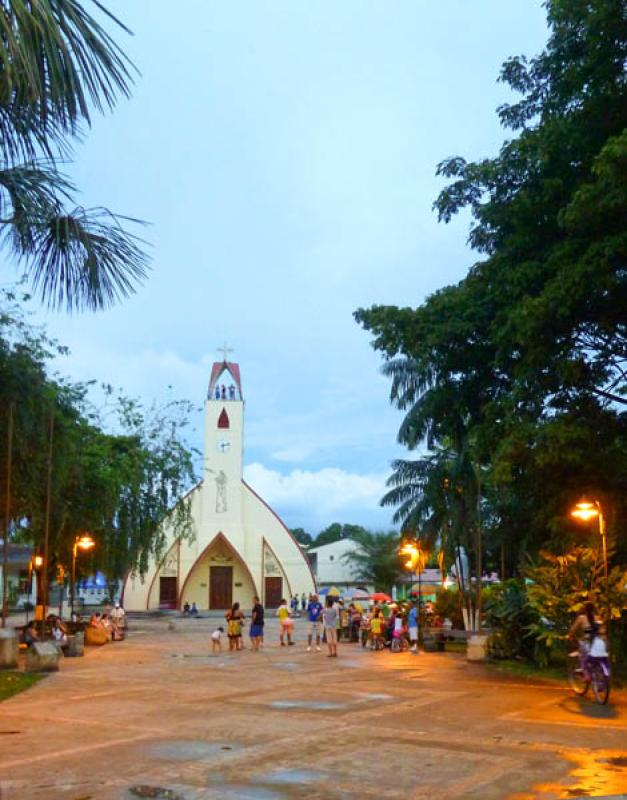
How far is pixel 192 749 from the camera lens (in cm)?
842

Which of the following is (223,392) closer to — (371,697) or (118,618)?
(118,618)

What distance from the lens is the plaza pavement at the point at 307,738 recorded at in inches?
272

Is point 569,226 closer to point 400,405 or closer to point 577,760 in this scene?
point 577,760

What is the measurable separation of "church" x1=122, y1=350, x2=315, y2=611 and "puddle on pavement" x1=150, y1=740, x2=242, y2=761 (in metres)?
49.2

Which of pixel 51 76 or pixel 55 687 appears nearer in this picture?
pixel 51 76

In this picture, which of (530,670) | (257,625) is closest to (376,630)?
(257,625)

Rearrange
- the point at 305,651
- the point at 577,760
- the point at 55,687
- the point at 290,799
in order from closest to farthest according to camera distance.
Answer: the point at 290,799 → the point at 577,760 → the point at 55,687 → the point at 305,651

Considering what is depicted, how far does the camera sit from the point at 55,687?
46.7ft

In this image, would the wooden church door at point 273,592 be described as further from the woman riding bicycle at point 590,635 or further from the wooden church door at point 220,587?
the woman riding bicycle at point 590,635

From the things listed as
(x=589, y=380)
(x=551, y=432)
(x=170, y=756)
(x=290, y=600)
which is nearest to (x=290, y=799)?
(x=170, y=756)

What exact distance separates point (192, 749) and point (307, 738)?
1288 millimetres

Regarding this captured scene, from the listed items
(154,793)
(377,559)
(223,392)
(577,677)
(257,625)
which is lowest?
(154,793)

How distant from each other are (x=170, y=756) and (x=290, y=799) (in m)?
1.99

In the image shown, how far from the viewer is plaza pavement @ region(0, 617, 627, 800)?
272 inches
